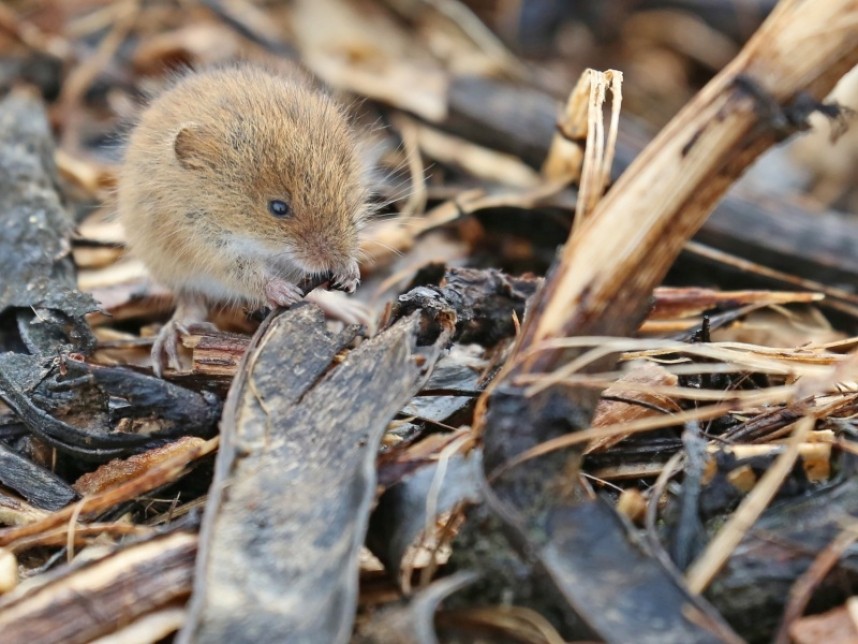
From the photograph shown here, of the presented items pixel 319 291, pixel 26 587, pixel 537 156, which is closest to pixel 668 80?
pixel 537 156

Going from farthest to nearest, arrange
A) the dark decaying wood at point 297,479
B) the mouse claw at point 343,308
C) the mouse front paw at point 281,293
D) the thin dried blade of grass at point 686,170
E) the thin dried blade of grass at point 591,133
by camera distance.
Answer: the mouse claw at point 343,308 → the mouse front paw at point 281,293 → the thin dried blade of grass at point 591,133 → the thin dried blade of grass at point 686,170 → the dark decaying wood at point 297,479

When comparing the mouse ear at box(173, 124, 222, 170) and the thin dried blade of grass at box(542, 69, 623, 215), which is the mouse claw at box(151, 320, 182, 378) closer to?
the mouse ear at box(173, 124, 222, 170)

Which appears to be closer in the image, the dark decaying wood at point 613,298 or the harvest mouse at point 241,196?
the dark decaying wood at point 613,298

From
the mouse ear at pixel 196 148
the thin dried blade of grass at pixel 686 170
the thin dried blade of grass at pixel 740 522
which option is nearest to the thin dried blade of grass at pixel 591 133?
the thin dried blade of grass at pixel 686 170

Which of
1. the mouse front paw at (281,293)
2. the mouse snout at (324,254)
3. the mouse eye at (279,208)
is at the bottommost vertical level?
the mouse front paw at (281,293)

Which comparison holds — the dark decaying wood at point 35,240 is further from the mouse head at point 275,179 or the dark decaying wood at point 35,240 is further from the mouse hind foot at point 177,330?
the mouse head at point 275,179

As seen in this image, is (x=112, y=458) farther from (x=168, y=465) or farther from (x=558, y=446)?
(x=558, y=446)
